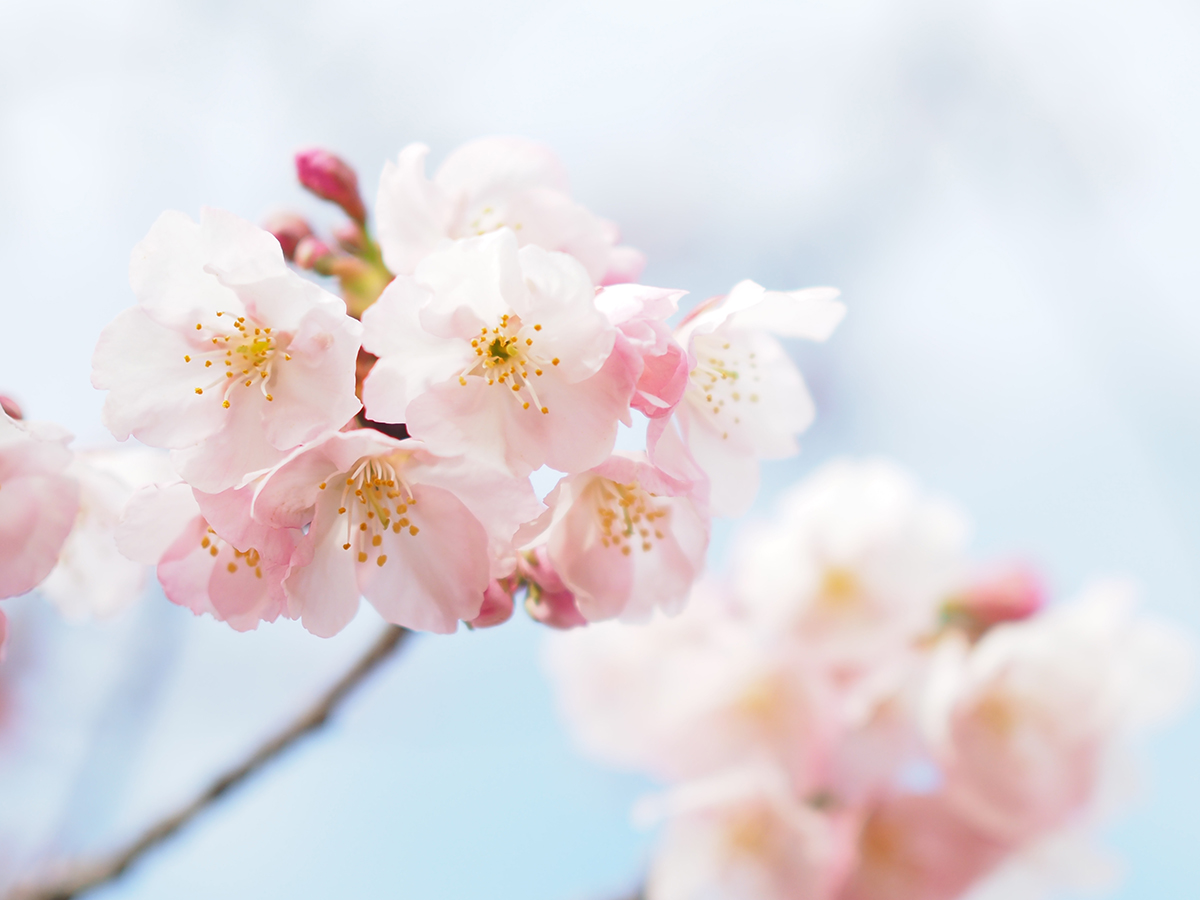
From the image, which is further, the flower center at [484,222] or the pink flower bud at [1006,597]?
the pink flower bud at [1006,597]

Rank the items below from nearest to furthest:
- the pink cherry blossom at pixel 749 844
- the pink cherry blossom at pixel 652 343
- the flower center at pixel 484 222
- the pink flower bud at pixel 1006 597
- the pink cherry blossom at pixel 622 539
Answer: the pink cherry blossom at pixel 652 343
the pink cherry blossom at pixel 622 539
the flower center at pixel 484 222
the pink cherry blossom at pixel 749 844
the pink flower bud at pixel 1006 597

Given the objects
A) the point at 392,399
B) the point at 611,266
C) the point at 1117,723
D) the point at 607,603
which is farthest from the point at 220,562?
the point at 1117,723

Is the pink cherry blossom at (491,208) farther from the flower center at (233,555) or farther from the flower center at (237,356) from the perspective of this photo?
the flower center at (233,555)

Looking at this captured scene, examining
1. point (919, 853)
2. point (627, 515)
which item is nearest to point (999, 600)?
point (919, 853)

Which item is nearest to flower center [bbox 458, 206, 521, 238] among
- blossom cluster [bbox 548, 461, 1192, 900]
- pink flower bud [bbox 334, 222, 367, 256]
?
pink flower bud [bbox 334, 222, 367, 256]

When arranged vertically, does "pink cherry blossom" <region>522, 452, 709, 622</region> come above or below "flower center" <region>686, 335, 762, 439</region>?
below

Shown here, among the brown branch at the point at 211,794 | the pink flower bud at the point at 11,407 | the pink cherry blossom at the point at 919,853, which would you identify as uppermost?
the pink cherry blossom at the point at 919,853

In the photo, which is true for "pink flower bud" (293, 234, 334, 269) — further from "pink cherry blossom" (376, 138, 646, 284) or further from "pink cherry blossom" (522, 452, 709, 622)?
"pink cherry blossom" (522, 452, 709, 622)

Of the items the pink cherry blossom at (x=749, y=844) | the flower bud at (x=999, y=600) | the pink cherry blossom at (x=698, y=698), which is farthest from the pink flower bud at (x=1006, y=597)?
the pink cherry blossom at (x=749, y=844)
